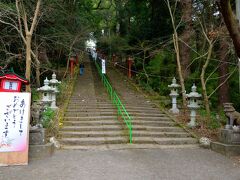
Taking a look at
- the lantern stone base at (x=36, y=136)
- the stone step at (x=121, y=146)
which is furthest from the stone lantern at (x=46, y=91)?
the lantern stone base at (x=36, y=136)

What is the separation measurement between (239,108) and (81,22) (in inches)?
451

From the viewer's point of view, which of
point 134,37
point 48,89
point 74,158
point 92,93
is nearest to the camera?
point 74,158

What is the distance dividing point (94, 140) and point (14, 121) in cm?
324

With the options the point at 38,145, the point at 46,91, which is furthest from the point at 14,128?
the point at 46,91

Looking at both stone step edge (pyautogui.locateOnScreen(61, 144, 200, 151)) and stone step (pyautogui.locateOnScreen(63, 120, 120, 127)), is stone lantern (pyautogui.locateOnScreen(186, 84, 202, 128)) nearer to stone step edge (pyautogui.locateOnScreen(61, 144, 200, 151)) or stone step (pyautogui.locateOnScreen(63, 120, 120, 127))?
stone step edge (pyautogui.locateOnScreen(61, 144, 200, 151))

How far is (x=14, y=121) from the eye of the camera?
25.5 ft

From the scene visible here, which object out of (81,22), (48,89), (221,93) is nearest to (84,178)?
(48,89)

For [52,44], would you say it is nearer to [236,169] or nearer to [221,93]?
[221,93]

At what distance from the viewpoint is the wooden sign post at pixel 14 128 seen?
299 inches

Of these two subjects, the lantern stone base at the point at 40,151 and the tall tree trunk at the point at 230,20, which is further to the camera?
the lantern stone base at the point at 40,151

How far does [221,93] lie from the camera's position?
53.4 ft

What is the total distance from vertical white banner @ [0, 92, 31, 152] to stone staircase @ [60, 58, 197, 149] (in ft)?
7.36

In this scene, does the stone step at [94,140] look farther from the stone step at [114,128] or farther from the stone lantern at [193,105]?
the stone lantern at [193,105]

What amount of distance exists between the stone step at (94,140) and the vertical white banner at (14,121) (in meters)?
2.48
